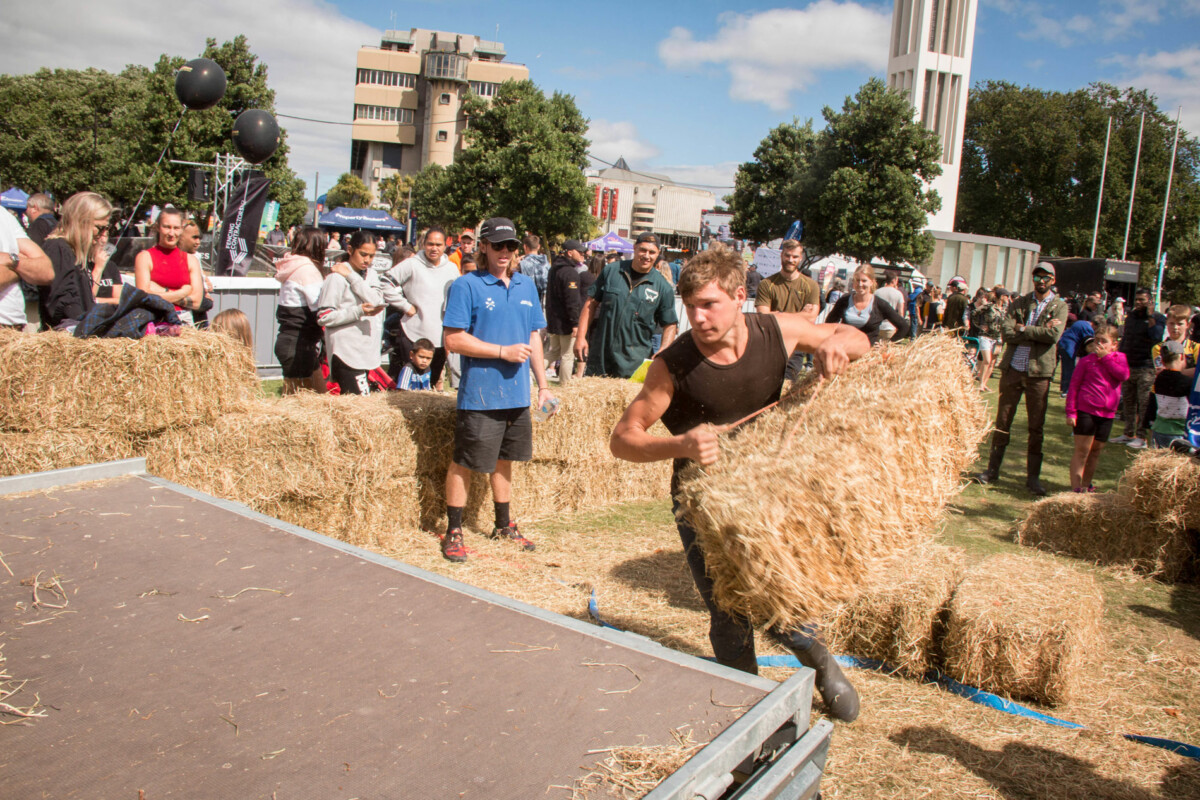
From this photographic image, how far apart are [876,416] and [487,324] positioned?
122 inches

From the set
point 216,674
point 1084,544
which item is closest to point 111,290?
point 216,674

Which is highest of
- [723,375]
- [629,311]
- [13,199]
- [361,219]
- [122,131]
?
[122,131]

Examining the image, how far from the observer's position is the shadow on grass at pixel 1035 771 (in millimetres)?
3070

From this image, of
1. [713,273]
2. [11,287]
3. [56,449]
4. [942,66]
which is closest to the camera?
[713,273]

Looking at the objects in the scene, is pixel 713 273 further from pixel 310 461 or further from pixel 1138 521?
pixel 1138 521

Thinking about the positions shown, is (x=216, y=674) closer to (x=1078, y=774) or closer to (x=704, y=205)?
(x=1078, y=774)

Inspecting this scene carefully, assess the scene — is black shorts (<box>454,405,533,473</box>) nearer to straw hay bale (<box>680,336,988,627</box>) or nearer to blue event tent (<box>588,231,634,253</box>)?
straw hay bale (<box>680,336,988,627</box>)

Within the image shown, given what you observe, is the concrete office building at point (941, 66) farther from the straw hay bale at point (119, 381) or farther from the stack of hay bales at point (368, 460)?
the straw hay bale at point (119, 381)

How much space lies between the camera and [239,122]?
14133 mm

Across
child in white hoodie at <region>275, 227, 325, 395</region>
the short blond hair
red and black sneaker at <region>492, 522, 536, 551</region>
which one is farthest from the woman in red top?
the short blond hair

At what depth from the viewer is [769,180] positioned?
51.5 m

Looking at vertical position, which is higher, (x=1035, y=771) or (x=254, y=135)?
(x=254, y=135)

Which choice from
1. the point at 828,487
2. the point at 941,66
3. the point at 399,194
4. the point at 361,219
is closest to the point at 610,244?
the point at 361,219

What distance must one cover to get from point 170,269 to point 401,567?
4.76 meters
